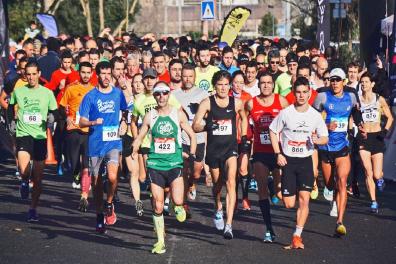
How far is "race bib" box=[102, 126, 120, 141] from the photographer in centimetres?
1370

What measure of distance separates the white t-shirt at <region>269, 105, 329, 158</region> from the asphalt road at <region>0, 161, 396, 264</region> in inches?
41.3

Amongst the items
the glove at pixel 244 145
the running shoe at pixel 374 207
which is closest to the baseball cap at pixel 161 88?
the glove at pixel 244 145

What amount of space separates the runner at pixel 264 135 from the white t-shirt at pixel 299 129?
0.58 meters

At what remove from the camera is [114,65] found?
645 inches

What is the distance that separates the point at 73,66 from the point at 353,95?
22.5ft

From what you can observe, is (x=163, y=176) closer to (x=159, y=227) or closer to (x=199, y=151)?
(x=159, y=227)

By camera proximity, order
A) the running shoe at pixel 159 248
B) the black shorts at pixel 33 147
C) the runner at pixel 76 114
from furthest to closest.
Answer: the runner at pixel 76 114
the black shorts at pixel 33 147
the running shoe at pixel 159 248

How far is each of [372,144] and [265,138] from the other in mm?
3098

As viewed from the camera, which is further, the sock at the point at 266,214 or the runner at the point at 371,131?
the runner at the point at 371,131

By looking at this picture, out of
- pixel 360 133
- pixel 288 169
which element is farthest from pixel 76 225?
pixel 360 133

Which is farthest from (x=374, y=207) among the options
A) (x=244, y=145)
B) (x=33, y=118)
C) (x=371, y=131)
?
(x=33, y=118)

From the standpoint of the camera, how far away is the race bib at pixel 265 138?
13.3m

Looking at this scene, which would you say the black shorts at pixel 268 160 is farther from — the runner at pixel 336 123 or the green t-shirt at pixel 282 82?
the green t-shirt at pixel 282 82

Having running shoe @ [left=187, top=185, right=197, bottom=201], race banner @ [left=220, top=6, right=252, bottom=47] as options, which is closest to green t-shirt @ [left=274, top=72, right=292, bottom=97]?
running shoe @ [left=187, top=185, right=197, bottom=201]
